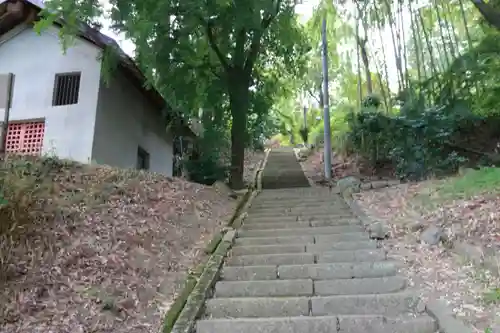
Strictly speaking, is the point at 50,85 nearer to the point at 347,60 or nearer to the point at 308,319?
the point at 308,319

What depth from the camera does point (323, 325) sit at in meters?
4.22

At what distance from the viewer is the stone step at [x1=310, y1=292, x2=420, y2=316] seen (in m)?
4.48

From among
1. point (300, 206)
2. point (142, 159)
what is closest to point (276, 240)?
point (300, 206)

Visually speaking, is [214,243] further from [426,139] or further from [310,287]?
[426,139]

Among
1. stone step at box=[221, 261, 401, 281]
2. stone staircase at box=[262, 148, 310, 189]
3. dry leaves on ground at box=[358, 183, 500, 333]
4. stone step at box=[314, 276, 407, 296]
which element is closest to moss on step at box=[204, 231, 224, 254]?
stone step at box=[221, 261, 401, 281]

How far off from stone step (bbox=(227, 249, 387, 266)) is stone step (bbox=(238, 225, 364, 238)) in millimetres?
1066

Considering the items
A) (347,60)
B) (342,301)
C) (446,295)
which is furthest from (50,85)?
(347,60)

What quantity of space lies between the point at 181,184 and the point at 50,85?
192 inches

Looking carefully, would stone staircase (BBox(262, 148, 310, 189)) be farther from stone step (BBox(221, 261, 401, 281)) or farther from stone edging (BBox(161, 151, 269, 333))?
stone step (BBox(221, 261, 401, 281))

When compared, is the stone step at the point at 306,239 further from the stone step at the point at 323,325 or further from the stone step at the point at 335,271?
the stone step at the point at 323,325

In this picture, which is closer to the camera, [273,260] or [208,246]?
[273,260]

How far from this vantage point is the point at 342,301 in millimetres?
4676

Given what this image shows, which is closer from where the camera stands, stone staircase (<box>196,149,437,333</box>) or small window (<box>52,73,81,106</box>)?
stone staircase (<box>196,149,437,333</box>)

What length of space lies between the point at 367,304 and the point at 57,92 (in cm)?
954
